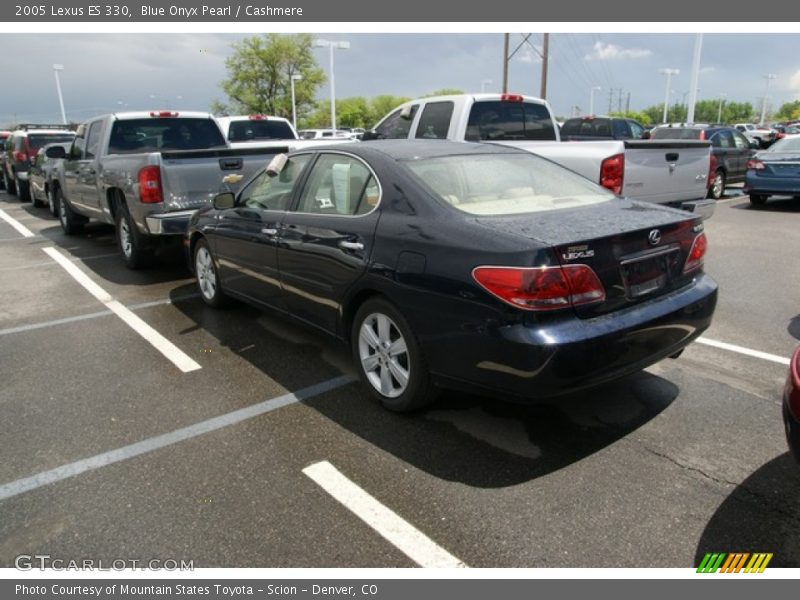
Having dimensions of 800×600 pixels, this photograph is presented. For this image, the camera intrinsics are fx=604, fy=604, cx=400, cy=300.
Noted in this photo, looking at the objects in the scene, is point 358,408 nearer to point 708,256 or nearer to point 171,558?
point 171,558

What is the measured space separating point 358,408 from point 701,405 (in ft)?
7.12

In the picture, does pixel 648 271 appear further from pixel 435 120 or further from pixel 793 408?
pixel 435 120

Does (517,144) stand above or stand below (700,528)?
above

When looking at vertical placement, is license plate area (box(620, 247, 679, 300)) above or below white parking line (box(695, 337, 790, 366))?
above

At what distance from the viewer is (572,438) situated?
3.44 meters

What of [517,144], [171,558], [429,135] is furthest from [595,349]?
[429,135]

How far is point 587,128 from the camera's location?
16422 millimetres

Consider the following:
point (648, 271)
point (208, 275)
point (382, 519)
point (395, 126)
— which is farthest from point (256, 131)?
point (382, 519)

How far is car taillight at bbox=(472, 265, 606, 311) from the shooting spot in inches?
114

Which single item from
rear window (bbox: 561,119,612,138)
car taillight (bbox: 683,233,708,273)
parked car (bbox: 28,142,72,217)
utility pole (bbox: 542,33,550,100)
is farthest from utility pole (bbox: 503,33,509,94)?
car taillight (bbox: 683,233,708,273)

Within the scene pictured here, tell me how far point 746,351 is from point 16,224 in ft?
43.6

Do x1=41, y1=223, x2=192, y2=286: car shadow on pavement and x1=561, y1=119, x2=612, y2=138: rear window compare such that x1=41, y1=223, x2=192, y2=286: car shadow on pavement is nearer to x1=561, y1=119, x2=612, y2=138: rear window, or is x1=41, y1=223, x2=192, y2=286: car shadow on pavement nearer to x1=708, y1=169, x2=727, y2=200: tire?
x1=561, y1=119, x2=612, y2=138: rear window

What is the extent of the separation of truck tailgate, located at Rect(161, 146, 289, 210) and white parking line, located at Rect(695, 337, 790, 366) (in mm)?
4961
